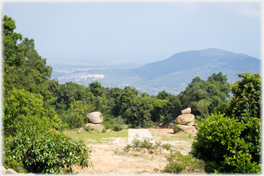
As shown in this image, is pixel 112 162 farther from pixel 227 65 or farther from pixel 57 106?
pixel 227 65

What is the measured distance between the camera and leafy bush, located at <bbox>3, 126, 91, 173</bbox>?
20.1 ft

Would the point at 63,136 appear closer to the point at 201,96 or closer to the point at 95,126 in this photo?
the point at 95,126

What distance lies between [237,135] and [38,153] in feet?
15.7

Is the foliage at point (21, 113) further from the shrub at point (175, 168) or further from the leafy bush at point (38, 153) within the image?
the shrub at point (175, 168)

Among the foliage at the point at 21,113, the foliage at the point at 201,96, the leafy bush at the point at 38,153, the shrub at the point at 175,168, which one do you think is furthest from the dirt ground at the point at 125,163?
the foliage at the point at 201,96

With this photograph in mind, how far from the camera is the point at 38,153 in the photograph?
6.25 m

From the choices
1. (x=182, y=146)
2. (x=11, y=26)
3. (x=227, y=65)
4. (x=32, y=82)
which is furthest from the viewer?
(x=227, y=65)

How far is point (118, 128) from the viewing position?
22172 mm

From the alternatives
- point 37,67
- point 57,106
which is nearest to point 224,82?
point 57,106

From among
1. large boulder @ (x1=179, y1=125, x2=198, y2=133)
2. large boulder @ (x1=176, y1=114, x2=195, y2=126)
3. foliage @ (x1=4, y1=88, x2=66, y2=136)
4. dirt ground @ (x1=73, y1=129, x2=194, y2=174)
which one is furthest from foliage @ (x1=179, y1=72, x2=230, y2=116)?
foliage @ (x1=4, y1=88, x2=66, y2=136)

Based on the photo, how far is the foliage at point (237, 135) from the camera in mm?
5062

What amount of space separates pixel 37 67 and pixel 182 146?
13420 millimetres

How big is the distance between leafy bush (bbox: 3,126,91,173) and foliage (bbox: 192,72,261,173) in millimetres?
3485

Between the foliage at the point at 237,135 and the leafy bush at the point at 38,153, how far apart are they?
Result: 3485 mm
